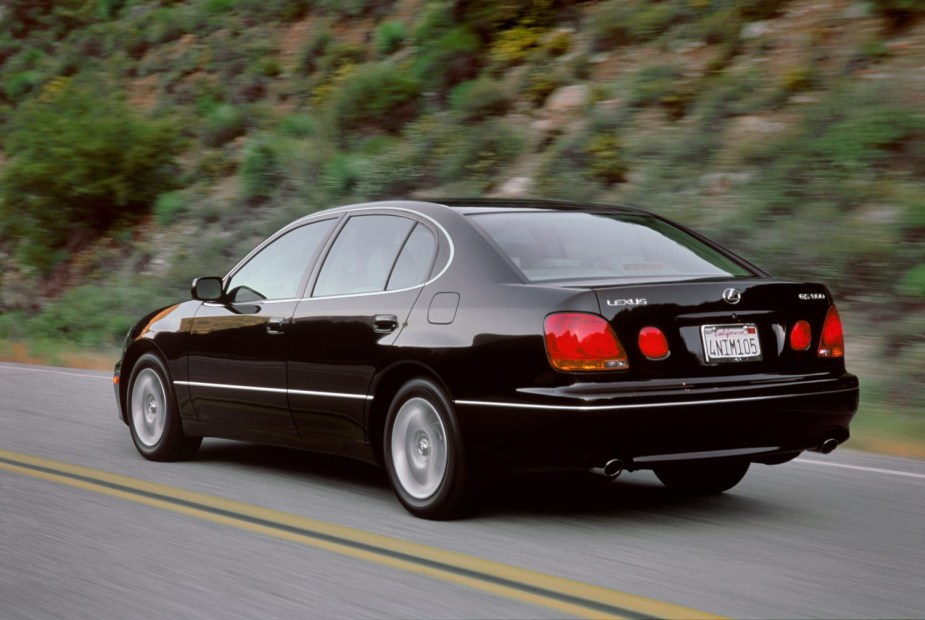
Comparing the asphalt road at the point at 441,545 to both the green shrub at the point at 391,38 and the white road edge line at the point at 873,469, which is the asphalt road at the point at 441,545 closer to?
the white road edge line at the point at 873,469

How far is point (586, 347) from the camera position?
5887 mm

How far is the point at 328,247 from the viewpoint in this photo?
24.9 ft

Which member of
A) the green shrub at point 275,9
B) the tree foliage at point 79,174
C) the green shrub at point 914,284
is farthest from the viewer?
the green shrub at point 275,9

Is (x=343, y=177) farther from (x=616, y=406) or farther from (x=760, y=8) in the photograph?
(x=616, y=406)

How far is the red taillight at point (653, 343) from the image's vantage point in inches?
234

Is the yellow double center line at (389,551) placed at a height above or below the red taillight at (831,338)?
below

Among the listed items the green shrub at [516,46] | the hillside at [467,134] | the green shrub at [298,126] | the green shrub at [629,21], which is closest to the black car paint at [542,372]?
the hillside at [467,134]

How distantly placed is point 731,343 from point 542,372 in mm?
910

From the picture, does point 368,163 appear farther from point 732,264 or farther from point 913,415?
point 732,264

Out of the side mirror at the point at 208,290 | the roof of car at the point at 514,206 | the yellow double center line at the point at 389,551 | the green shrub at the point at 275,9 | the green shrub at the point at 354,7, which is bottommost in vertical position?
the yellow double center line at the point at 389,551

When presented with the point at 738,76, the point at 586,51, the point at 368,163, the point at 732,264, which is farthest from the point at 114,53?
the point at 732,264

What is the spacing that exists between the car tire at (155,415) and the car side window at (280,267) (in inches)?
36.1

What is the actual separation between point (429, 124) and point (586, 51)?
2.66m

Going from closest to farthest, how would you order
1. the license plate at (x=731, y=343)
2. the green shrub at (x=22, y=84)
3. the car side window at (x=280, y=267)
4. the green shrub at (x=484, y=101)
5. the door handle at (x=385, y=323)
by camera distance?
1. the license plate at (x=731, y=343)
2. the door handle at (x=385, y=323)
3. the car side window at (x=280, y=267)
4. the green shrub at (x=484, y=101)
5. the green shrub at (x=22, y=84)
